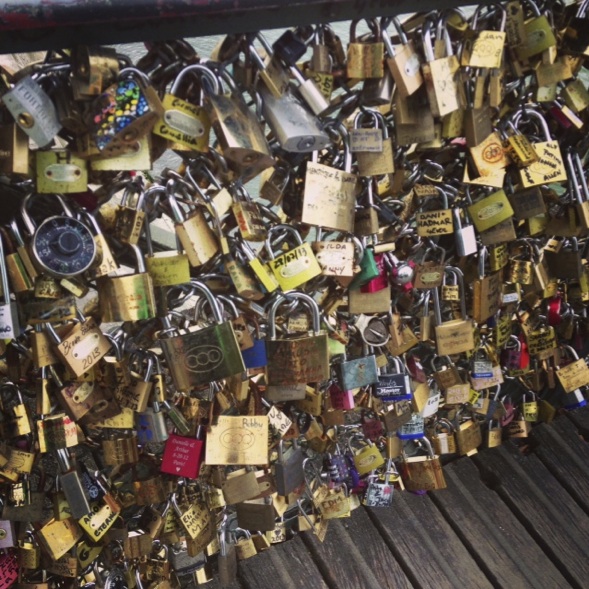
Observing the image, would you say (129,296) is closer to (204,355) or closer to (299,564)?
(204,355)

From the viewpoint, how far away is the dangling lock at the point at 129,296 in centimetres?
147

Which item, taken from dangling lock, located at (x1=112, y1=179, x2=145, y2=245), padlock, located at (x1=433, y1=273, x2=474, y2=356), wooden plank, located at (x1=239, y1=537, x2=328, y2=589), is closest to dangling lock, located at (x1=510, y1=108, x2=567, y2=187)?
padlock, located at (x1=433, y1=273, x2=474, y2=356)

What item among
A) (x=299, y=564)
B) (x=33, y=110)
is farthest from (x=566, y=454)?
(x=33, y=110)

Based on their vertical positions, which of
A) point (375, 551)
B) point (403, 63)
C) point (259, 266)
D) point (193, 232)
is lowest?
point (375, 551)

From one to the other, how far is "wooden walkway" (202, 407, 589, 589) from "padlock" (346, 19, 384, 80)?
1397 mm

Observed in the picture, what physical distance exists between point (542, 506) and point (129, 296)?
172 cm

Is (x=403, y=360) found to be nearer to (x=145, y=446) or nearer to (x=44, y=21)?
(x=145, y=446)

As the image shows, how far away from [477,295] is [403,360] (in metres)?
0.29

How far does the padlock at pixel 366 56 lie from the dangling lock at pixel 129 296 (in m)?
0.64

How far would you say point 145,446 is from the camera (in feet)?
6.27

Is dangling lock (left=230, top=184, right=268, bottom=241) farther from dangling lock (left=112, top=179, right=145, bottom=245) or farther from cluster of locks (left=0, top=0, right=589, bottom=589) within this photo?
dangling lock (left=112, top=179, right=145, bottom=245)

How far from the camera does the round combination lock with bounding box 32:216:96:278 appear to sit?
139 centimetres

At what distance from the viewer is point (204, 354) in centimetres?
153

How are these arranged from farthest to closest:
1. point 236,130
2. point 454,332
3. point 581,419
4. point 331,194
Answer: point 581,419, point 454,332, point 331,194, point 236,130
